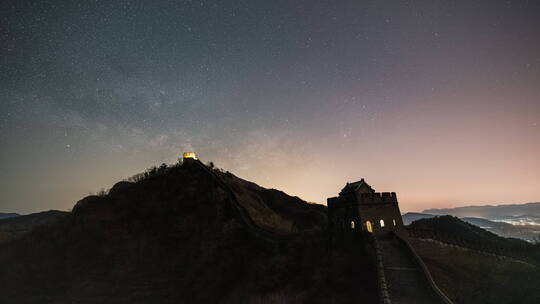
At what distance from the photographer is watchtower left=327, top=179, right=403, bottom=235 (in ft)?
74.8

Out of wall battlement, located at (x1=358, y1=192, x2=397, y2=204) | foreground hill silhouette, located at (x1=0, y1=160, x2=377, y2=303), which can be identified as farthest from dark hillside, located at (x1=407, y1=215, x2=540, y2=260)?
foreground hill silhouette, located at (x1=0, y1=160, x2=377, y2=303)

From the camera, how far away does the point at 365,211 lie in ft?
75.0

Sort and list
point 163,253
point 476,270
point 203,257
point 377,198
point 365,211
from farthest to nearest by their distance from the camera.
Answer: point 163,253
point 203,257
point 377,198
point 476,270
point 365,211

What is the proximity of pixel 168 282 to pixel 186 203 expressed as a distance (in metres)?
12.2

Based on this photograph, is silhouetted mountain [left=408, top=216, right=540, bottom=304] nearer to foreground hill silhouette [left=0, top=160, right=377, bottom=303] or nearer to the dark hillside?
the dark hillside


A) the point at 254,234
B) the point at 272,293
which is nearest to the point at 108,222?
the point at 254,234

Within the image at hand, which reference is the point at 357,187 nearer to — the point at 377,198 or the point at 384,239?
the point at 377,198

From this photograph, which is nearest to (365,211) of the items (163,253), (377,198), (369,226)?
(369,226)

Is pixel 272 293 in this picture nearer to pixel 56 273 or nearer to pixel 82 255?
pixel 82 255

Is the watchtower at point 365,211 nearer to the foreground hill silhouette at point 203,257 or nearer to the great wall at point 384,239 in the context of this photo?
the great wall at point 384,239

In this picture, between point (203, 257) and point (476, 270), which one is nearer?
point (476, 270)

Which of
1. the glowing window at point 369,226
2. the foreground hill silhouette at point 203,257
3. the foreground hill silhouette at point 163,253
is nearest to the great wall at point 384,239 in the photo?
the glowing window at point 369,226

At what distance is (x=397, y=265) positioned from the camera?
19.8m

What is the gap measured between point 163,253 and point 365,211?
1220 inches
